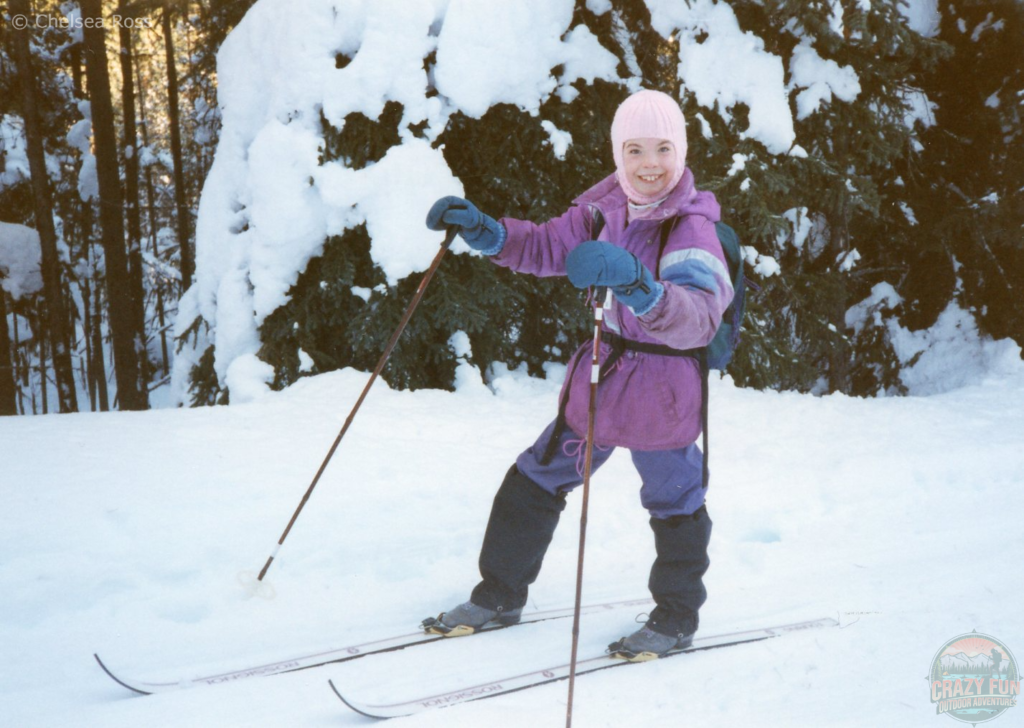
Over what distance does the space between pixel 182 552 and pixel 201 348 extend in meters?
4.25

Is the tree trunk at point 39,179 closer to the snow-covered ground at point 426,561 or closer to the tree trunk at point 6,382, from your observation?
the tree trunk at point 6,382

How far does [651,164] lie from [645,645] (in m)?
1.61

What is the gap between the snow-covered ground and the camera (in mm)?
2424

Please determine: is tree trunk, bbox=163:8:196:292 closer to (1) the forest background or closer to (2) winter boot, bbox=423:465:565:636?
(1) the forest background

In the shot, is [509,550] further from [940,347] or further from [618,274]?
[940,347]

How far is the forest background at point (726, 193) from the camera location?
5816 mm

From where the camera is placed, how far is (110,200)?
9.83 meters

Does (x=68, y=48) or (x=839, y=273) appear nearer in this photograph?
(x=839, y=273)

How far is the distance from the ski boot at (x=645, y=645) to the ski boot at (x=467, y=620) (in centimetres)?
42

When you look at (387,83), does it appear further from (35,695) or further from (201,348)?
(35,695)

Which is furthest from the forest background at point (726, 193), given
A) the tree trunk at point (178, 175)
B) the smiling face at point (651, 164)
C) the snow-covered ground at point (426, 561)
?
the smiling face at point (651, 164)

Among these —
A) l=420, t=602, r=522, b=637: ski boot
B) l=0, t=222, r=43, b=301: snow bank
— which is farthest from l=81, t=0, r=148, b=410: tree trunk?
l=420, t=602, r=522, b=637: ski boot

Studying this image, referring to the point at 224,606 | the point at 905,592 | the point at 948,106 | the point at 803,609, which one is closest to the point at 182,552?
the point at 224,606

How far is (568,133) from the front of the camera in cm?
612
